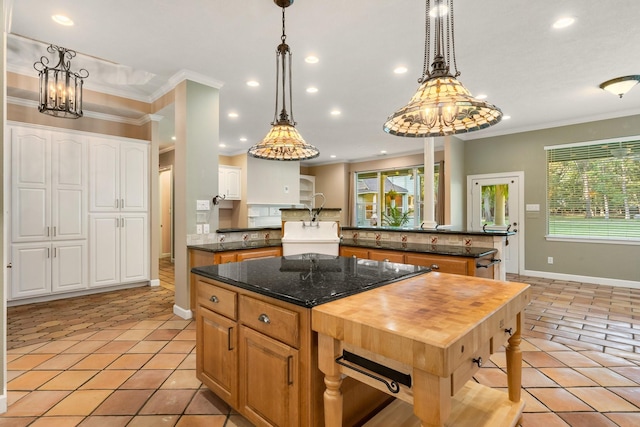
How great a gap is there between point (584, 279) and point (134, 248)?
7057 millimetres

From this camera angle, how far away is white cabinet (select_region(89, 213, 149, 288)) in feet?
14.1

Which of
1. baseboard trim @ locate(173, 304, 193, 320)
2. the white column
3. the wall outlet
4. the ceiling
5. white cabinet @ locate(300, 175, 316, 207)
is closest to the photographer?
the ceiling

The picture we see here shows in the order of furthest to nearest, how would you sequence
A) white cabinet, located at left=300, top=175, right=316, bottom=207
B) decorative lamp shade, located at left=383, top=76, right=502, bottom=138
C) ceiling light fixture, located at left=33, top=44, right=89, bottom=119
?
white cabinet, located at left=300, top=175, right=316, bottom=207, ceiling light fixture, located at left=33, top=44, right=89, bottom=119, decorative lamp shade, located at left=383, top=76, right=502, bottom=138

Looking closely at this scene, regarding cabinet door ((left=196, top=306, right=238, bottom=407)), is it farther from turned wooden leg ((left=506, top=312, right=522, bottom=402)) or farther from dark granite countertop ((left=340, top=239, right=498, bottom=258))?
dark granite countertop ((left=340, top=239, right=498, bottom=258))

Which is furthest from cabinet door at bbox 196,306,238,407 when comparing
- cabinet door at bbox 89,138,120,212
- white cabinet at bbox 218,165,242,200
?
white cabinet at bbox 218,165,242,200

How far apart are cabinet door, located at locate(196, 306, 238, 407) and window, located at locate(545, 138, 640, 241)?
5923 millimetres

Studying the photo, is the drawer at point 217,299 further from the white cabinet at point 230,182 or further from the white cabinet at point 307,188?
the white cabinet at point 307,188

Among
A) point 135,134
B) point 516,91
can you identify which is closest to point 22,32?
point 135,134

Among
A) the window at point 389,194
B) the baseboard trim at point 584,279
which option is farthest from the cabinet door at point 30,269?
the baseboard trim at point 584,279

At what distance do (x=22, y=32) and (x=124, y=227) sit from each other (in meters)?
2.53

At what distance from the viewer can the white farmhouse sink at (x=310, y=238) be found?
12.2ft

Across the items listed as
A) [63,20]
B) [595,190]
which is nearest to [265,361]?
[63,20]

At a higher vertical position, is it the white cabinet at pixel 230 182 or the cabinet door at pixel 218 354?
the white cabinet at pixel 230 182

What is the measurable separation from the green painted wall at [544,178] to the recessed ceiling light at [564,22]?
3468 mm
